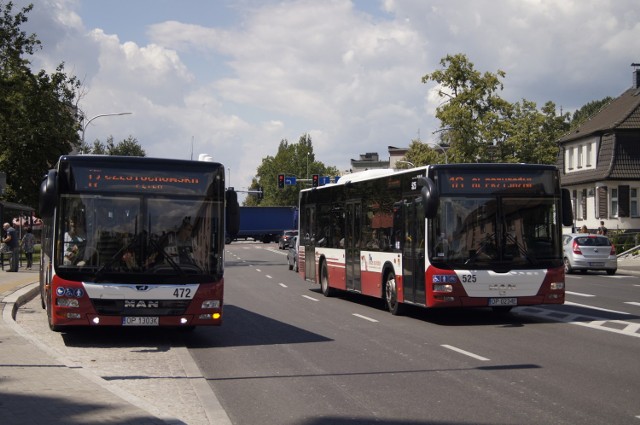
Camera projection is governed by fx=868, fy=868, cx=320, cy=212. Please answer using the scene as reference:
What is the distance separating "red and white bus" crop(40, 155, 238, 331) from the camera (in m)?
13.2

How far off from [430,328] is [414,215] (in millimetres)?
2365

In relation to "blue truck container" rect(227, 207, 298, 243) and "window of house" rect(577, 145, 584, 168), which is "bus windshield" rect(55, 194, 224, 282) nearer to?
"window of house" rect(577, 145, 584, 168)

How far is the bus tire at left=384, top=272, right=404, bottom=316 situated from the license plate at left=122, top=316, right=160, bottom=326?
6517 millimetres

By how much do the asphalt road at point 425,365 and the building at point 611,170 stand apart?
128 feet

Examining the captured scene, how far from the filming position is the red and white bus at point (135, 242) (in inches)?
521

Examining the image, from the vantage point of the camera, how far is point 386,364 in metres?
11.7

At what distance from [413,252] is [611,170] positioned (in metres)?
43.7

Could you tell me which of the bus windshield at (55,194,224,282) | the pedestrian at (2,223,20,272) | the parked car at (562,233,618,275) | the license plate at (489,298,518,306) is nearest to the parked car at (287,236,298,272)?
the parked car at (562,233,618,275)

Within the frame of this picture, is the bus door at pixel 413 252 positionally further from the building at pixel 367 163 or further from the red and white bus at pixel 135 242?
the building at pixel 367 163

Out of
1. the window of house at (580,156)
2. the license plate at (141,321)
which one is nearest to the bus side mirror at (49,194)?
the license plate at (141,321)

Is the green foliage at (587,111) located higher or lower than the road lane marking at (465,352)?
higher

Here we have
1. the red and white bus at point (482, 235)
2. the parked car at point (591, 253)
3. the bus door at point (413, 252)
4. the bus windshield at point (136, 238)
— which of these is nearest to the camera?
the bus windshield at point (136, 238)

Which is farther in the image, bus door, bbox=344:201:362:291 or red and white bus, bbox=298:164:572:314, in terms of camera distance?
bus door, bbox=344:201:362:291

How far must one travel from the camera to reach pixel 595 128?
60.2 meters
